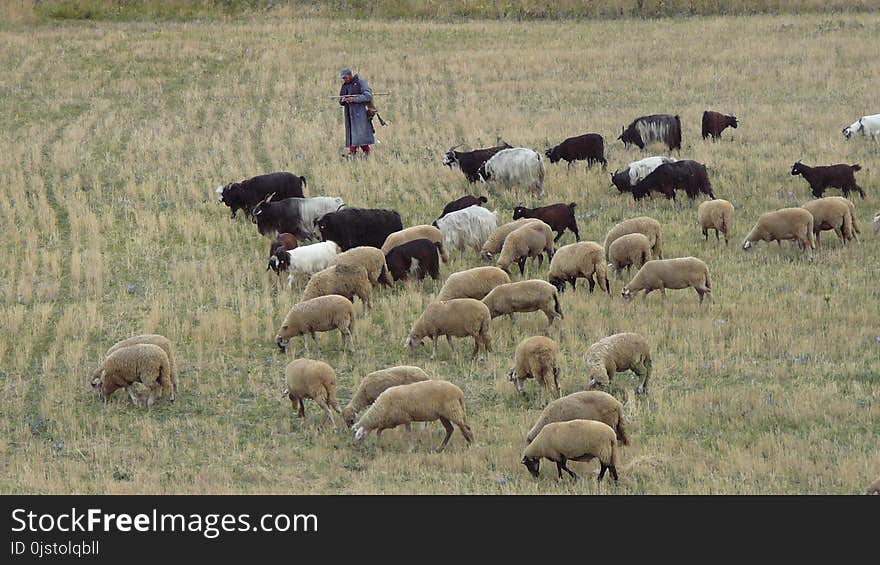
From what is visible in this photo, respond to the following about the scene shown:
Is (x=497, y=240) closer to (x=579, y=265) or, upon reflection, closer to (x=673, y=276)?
(x=579, y=265)

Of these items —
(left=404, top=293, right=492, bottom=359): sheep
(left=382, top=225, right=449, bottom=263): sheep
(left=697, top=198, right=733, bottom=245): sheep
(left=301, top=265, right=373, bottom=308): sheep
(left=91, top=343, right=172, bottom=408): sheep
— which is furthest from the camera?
(left=697, top=198, right=733, bottom=245): sheep

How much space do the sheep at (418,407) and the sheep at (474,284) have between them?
3621 millimetres

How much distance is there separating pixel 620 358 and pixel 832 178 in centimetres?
951

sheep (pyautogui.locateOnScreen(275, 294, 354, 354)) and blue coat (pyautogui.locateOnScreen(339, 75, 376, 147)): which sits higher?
blue coat (pyautogui.locateOnScreen(339, 75, 376, 147))

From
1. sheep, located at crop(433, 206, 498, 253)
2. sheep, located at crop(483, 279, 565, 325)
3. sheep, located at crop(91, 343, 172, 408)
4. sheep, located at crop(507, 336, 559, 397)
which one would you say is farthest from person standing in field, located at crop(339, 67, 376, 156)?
sheep, located at crop(507, 336, 559, 397)

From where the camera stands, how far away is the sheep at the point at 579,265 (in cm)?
1565

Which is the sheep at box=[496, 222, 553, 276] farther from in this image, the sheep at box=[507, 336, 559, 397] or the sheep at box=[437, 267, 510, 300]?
the sheep at box=[507, 336, 559, 397]

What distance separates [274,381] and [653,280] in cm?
479

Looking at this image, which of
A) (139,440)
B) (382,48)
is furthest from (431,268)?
(382,48)

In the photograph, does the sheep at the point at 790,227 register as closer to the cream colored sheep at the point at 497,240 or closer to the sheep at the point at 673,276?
the sheep at the point at 673,276

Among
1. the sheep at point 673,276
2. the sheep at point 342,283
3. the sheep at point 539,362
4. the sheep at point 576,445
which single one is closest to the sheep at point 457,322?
the sheep at point 539,362

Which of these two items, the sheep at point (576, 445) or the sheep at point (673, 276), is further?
the sheep at point (673, 276)

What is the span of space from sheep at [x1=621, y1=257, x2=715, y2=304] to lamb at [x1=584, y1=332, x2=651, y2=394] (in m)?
2.77

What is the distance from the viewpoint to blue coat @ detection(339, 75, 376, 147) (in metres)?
23.9
